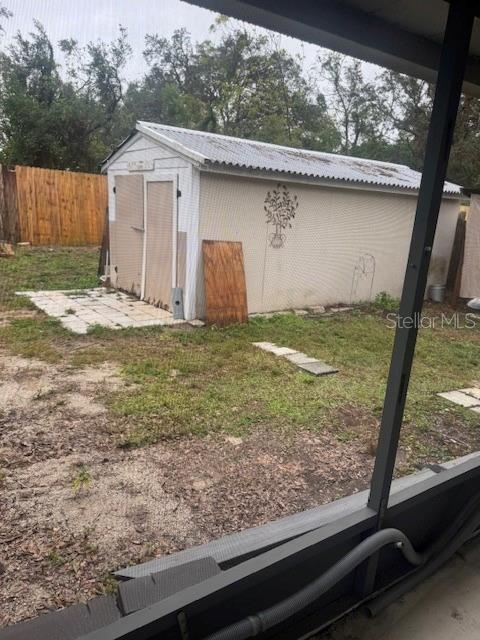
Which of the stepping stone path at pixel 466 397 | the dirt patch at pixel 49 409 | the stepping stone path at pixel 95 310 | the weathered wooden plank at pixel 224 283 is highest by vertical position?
the weathered wooden plank at pixel 224 283

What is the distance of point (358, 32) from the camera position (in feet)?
2.80

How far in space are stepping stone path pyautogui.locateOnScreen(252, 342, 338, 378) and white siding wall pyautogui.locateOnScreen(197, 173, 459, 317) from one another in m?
0.91

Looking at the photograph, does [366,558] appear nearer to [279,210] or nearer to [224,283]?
[224,283]

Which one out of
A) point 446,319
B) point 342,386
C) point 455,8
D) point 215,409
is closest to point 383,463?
point 455,8

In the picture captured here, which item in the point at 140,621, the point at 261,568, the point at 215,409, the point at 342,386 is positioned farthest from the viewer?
the point at 342,386

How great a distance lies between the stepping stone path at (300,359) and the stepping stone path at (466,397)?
0.72 m

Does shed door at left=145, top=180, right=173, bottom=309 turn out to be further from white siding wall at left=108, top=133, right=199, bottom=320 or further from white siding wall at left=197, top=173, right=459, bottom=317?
white siding wall at left=197, top=173, right=459, bottom=317

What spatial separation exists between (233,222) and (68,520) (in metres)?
3.17

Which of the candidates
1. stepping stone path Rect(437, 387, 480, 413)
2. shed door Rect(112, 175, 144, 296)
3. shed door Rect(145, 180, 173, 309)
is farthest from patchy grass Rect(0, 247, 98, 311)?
stepping stone path Rect(437, 387, 480, 413)

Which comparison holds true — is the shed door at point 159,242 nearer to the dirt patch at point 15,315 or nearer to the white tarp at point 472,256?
the dirt patch at point 15,315

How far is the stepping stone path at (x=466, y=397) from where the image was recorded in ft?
7.94

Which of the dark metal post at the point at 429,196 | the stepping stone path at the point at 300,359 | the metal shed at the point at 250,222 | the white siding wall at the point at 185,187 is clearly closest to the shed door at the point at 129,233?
the metal shed at the point at 250,222

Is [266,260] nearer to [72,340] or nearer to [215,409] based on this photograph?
[72,340]

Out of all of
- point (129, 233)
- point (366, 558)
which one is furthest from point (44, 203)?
point (129, 233)
